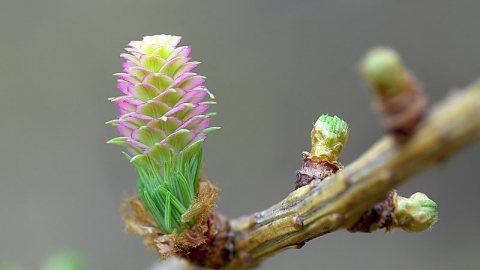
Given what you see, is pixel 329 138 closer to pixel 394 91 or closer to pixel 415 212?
pixel 415 212

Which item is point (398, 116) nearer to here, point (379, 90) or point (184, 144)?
point (379, 90)

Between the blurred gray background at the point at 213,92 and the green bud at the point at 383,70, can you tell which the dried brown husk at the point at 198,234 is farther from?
the blurred gray background at the point at 213,92

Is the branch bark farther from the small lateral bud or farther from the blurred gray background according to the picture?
the blurred gray background

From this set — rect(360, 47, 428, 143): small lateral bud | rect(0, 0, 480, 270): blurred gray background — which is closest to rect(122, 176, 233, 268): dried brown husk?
rect(360, 47, 428, 143): small lateral bud

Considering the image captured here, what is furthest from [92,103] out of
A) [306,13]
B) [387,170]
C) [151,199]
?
[387,170]

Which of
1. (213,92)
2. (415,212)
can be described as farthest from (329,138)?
(213,92)

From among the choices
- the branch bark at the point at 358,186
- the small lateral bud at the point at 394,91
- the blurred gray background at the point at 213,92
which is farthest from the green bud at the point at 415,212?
the blurred gray background at the point at 213,92
